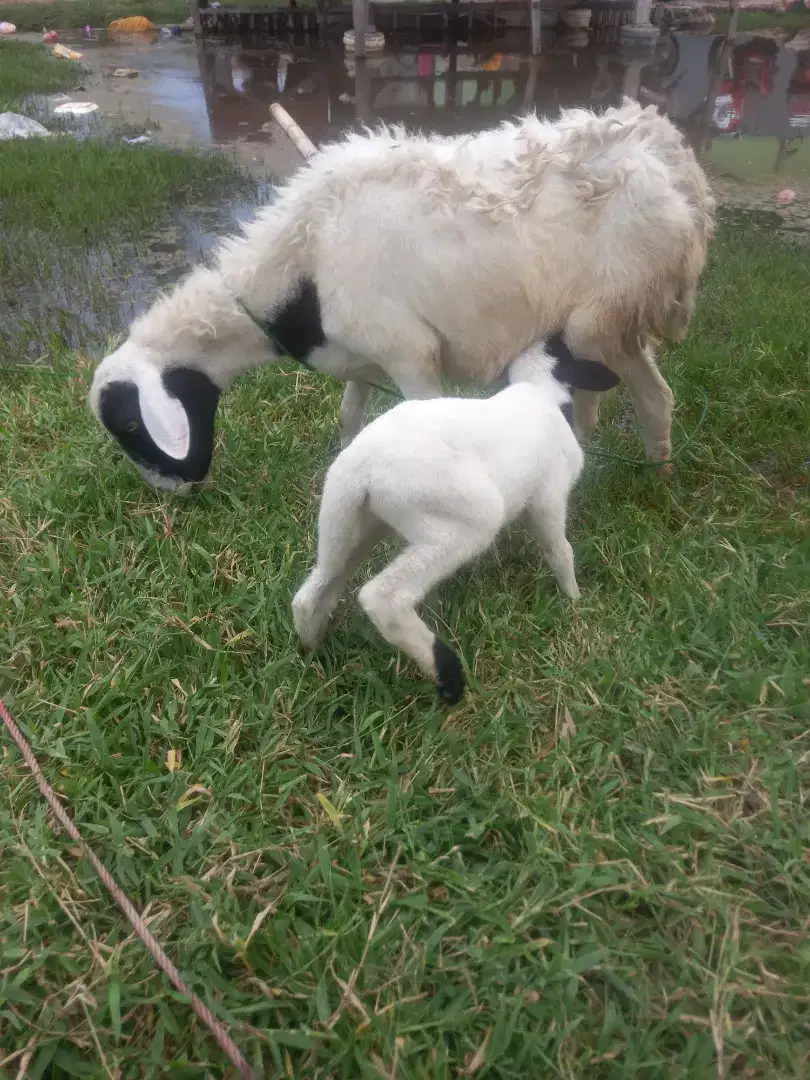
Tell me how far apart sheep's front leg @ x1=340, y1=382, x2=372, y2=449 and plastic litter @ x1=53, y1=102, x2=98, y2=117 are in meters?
7.61

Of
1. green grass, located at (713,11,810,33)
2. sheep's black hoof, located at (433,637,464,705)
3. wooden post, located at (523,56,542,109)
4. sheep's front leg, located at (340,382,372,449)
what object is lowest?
sheep's black hoof, located at (433,637,464,705)

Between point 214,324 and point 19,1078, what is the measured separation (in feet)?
7.54

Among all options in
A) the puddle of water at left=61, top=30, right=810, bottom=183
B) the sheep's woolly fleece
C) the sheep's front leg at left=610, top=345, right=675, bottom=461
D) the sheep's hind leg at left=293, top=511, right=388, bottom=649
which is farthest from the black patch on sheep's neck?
the puddle of water at left=61, top=30, right=810, bottom=183

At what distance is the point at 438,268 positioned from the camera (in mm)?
2480

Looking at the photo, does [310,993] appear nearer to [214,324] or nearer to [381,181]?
[214,324]

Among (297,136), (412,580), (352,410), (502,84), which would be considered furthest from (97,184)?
(502,84)

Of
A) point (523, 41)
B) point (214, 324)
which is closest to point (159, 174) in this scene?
point (214, 324)

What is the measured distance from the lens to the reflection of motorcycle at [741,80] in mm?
8836

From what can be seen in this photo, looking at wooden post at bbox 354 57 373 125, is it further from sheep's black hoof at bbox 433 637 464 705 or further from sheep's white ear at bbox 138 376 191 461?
sheep's black hoof at bbox 433 637 464 705

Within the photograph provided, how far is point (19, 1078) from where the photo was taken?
143 cm

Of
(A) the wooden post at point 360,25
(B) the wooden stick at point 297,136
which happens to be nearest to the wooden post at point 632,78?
(A) the wooden post at point 360,25

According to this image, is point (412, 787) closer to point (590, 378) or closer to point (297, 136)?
point (590, 378)

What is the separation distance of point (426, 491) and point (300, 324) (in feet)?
3.87

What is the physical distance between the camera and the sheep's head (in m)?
2.68
